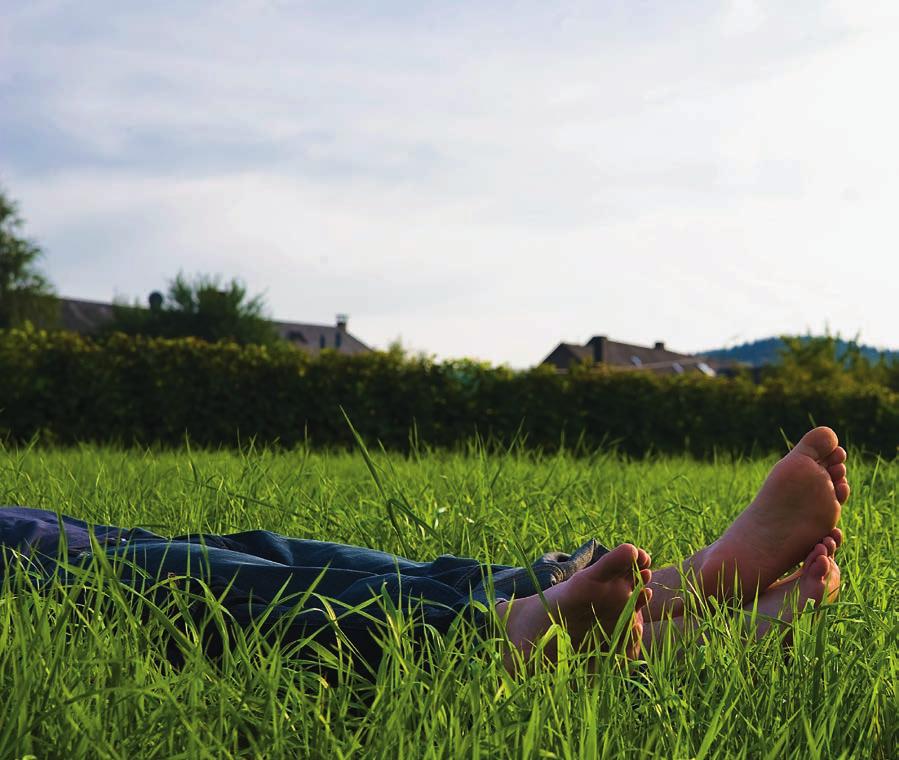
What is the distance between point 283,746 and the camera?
123 centimetres

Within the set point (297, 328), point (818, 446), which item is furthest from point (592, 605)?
point (297, 328)

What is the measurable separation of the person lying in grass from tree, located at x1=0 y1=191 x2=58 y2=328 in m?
34.1

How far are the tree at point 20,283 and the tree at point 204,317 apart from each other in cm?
1158

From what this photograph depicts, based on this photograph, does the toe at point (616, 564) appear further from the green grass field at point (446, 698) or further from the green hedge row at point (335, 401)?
the green hedge row at point (335, 401)

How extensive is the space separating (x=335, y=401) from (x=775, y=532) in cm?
705

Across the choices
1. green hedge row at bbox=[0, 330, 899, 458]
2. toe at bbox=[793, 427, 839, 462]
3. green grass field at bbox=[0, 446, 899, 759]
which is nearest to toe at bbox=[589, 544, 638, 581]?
green grass field at bbox=[0, 446, 899, 759]

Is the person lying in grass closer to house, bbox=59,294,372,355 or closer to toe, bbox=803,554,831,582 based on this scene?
toe, bbox=803,554,831,582

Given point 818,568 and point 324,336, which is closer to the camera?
point 818,568

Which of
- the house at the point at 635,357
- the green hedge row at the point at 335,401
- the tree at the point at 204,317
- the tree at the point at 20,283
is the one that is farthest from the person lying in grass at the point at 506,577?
the house at the point at 635,357

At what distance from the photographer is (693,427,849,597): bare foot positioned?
6.94 ft

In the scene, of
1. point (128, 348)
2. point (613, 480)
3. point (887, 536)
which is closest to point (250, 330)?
point (128, 348)

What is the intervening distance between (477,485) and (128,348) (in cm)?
639

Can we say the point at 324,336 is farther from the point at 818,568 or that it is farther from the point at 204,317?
the point at 818,568

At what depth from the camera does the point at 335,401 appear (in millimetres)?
8906
